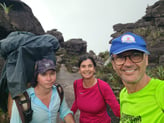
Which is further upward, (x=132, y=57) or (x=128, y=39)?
(x=128, y=39)

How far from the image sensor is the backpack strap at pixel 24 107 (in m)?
1.68

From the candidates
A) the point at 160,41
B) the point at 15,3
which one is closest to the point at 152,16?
the point at 160,41

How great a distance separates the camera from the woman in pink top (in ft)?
8.64

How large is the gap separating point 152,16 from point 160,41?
1070 centimetres

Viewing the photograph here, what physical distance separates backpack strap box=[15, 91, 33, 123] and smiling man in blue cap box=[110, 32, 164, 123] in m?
1.18

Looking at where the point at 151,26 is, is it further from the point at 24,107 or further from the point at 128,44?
the point at 24,107

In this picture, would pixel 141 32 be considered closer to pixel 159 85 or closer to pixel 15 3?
pixel 15 3

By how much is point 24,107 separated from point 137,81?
138 centimetres

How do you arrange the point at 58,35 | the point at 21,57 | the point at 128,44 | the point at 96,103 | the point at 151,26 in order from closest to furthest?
1. the point at 128,44
2. the point at 21,57
3. the point at 96,103
4. the point at 151,26
5. the point at 58,35

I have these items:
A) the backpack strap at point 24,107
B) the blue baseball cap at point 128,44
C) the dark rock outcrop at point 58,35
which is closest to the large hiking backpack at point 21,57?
the backpack strap at point 24,107

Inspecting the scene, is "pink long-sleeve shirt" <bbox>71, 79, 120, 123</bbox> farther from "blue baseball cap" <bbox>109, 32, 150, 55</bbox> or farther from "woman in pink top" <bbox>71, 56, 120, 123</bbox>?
"blue baseball cap" <bbox>109, 32, 150, 55</bbox>

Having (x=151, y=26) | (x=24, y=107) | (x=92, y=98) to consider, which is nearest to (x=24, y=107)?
(x=24, y=107)

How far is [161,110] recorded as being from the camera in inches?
49.8

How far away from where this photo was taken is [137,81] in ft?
4.86
